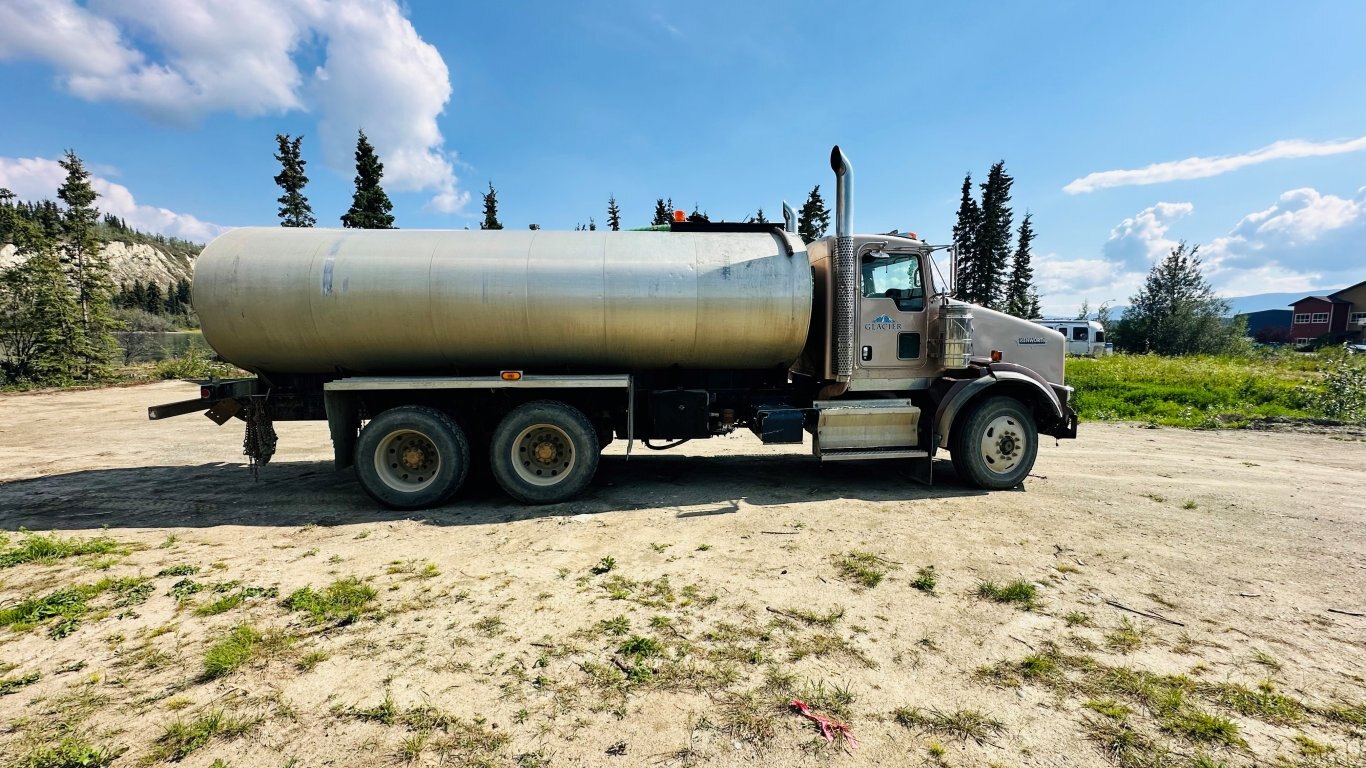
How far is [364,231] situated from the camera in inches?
265

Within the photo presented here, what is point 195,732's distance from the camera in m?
2.63

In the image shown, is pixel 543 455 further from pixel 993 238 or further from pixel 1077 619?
pixel 993 238

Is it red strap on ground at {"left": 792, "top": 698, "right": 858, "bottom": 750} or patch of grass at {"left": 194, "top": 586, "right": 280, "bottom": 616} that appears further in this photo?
patch of grass at {"left": 194, "top": 586, "right": 280, "bottom": 616}

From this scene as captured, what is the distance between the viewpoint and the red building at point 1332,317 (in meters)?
52.8

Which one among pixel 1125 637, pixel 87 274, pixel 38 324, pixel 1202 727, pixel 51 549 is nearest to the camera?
pixel 1202 727

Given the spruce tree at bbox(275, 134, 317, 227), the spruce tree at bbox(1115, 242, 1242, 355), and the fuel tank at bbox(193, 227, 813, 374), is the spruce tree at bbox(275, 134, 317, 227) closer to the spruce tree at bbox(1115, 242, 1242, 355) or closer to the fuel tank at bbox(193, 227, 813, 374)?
the fuel tank at bbox(193, 227, 813, 374)

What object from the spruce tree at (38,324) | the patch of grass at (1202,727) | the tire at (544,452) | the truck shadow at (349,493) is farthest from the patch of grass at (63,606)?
the spruce tree at (38,324)

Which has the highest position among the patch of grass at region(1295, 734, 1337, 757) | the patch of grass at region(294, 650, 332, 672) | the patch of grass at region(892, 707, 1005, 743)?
the patch of grass at region(294, 650, 332, 672)

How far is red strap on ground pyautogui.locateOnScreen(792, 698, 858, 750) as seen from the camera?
2646 mm

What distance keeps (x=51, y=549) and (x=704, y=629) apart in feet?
20.2

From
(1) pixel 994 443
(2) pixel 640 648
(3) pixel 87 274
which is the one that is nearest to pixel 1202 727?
(2) pixel 640 648

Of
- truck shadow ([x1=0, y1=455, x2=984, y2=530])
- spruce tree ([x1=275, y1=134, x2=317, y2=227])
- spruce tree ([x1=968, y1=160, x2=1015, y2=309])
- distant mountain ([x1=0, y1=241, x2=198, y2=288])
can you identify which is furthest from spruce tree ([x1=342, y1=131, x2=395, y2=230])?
distant mountain ([x1=0, y1=241, x2=198, y2=288])

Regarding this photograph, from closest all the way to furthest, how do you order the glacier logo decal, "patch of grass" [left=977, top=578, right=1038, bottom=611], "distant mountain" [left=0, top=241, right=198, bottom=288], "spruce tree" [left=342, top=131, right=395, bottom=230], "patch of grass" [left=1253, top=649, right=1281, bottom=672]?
1. "patch of grass" [left=1253, top=649, right=1281, bottom=672]
2. "patch of grass" [left=977, top=578, right=1038, bottom=611]
3. the glacier logo decal
4. "spruce tree" [left=342, top=131, right=395, bottom=230]
5. "distant mountain" [left=0, top=241, right=198, bottom=288]

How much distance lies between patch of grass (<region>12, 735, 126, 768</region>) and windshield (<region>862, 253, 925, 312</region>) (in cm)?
752
